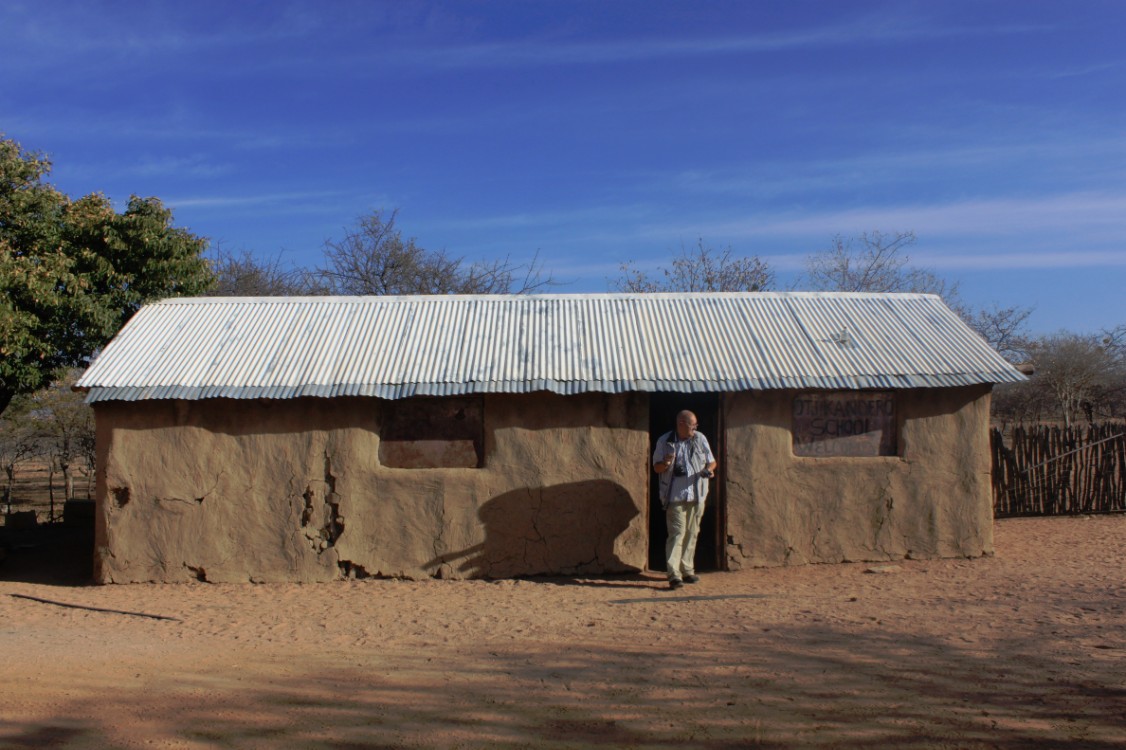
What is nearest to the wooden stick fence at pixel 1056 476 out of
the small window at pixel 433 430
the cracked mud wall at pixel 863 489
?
the cracked mud wall at pixel 863 489

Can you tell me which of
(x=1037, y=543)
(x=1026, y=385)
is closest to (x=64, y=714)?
(x=1037, y=543)

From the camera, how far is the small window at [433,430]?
30.1ft

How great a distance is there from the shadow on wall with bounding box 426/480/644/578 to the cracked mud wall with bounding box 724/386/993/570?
1156mm

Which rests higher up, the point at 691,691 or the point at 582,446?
the point at 582,446

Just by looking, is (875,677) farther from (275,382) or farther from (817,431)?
(275,382)

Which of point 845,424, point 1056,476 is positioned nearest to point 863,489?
point 845,424

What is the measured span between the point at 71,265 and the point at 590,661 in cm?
839

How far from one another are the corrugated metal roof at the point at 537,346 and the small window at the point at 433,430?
0.31 meters

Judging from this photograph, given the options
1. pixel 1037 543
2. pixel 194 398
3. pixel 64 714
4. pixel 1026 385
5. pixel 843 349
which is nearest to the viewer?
pixel 64 714

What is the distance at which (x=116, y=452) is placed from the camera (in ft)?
29.7

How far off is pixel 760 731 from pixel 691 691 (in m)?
0.72

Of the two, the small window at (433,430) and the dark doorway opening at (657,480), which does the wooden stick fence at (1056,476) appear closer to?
the dark doorway opening at (657,480)

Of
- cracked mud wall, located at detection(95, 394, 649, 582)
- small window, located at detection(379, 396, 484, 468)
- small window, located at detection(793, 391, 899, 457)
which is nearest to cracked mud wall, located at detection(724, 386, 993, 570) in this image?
small window, located at detection(793, 391, 899, 457)

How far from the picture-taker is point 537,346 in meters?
9.66
